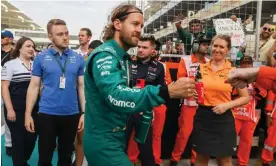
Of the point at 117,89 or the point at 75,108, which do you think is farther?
the point at 75,108

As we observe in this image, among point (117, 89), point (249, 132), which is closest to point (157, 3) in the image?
point (249, 132)

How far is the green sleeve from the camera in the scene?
1706 mm

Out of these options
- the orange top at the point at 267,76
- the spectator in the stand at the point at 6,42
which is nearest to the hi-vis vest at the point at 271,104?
the orange top at the point at 267,76

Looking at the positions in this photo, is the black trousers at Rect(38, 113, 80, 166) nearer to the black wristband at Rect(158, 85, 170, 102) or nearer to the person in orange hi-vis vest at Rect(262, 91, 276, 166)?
the black wristband at Rect(158, 85, 170, 102)

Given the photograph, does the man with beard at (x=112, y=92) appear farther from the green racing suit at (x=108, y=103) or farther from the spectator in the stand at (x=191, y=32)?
the spectator in the stand at (x=191, y=32)

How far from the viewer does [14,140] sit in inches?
154

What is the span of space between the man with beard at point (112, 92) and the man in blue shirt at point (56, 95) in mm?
1325

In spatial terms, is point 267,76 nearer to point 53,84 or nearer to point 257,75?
point 257,75

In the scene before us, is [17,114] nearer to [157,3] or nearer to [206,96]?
[206,96]

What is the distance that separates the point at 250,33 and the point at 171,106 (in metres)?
2.75

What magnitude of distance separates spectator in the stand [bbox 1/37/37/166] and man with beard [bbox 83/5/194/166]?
216cm

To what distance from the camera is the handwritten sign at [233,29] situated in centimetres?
541

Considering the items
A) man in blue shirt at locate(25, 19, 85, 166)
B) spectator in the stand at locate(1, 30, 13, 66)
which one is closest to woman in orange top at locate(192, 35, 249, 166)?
man in blue shirt at locate(25, 19, 85, 166)

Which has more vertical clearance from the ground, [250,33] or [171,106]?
[250,33]
